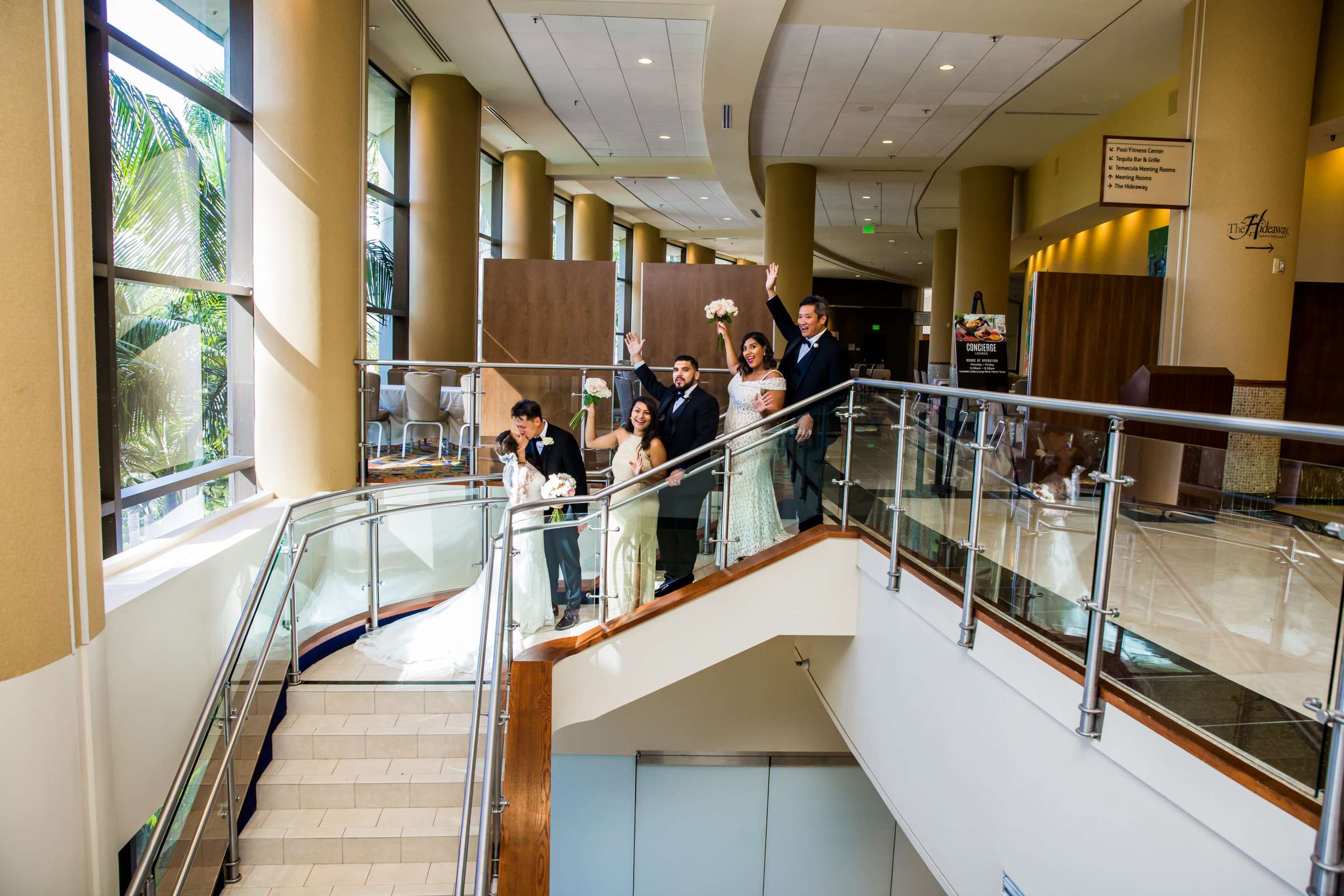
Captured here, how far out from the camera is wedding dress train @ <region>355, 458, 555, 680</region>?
221 inches

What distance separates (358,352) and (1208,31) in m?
7.12

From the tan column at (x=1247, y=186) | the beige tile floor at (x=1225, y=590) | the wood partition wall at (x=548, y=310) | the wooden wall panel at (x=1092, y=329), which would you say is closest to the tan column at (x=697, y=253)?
the wood partition wall at (x=548, y=310)

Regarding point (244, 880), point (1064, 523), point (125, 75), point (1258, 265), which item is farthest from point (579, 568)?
point (1258, 265)

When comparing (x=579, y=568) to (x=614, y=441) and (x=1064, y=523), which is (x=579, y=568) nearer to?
(x=614, y=441)

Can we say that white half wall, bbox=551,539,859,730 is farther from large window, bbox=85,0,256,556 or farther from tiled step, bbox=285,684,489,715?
large window, bbox=85,0,256,556

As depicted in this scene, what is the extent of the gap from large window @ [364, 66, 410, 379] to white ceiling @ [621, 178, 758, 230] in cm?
594

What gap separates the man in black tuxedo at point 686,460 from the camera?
5387mm

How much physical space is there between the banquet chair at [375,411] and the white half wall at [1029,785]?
411cm

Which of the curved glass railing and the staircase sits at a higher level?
the curved glass railing

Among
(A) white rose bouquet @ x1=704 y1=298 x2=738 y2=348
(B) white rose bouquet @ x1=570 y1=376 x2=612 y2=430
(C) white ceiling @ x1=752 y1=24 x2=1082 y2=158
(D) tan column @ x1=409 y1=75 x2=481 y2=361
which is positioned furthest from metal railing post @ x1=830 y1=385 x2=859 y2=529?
(D) tan column @ x1=409 y1=75 x2=481 y2=361

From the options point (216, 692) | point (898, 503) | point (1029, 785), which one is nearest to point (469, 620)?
point (216, 692)

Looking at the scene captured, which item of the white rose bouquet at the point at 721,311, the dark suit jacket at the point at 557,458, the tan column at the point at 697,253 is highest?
the tan column at the point at 697,253

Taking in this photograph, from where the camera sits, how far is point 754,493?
5.39 meters

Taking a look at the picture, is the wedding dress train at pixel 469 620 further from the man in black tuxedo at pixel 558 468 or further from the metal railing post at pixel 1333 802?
the metal railing post at pixel 1333 802
